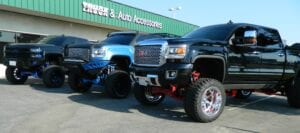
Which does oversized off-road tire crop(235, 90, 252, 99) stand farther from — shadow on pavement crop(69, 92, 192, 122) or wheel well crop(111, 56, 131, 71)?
wheel well crop(111, 56, 131, 71)

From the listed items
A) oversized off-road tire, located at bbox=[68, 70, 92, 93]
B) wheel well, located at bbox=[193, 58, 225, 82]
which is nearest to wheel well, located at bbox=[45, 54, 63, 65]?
oversized off-road tire, located at bbox=[68, 70, 92, 93]

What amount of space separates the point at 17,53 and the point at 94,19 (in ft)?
30.8

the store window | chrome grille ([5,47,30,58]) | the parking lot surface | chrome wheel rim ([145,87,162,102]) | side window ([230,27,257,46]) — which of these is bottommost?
the parking lot surface

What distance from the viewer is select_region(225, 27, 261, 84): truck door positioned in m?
7.37

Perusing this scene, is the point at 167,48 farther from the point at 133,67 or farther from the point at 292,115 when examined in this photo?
the point at 292,115

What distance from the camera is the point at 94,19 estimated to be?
68.7 ft

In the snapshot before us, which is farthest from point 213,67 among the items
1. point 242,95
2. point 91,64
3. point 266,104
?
point 242,95

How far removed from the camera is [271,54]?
27.4ft

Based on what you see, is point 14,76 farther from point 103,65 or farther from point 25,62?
point 103,65

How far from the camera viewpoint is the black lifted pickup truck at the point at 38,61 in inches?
453

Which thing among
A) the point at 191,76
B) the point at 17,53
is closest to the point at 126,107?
the point at 191,76

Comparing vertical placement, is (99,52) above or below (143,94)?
above

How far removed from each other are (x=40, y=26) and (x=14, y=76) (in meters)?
7.09

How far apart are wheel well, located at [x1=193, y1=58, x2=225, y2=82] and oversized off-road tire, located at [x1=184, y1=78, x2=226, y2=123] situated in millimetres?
414
